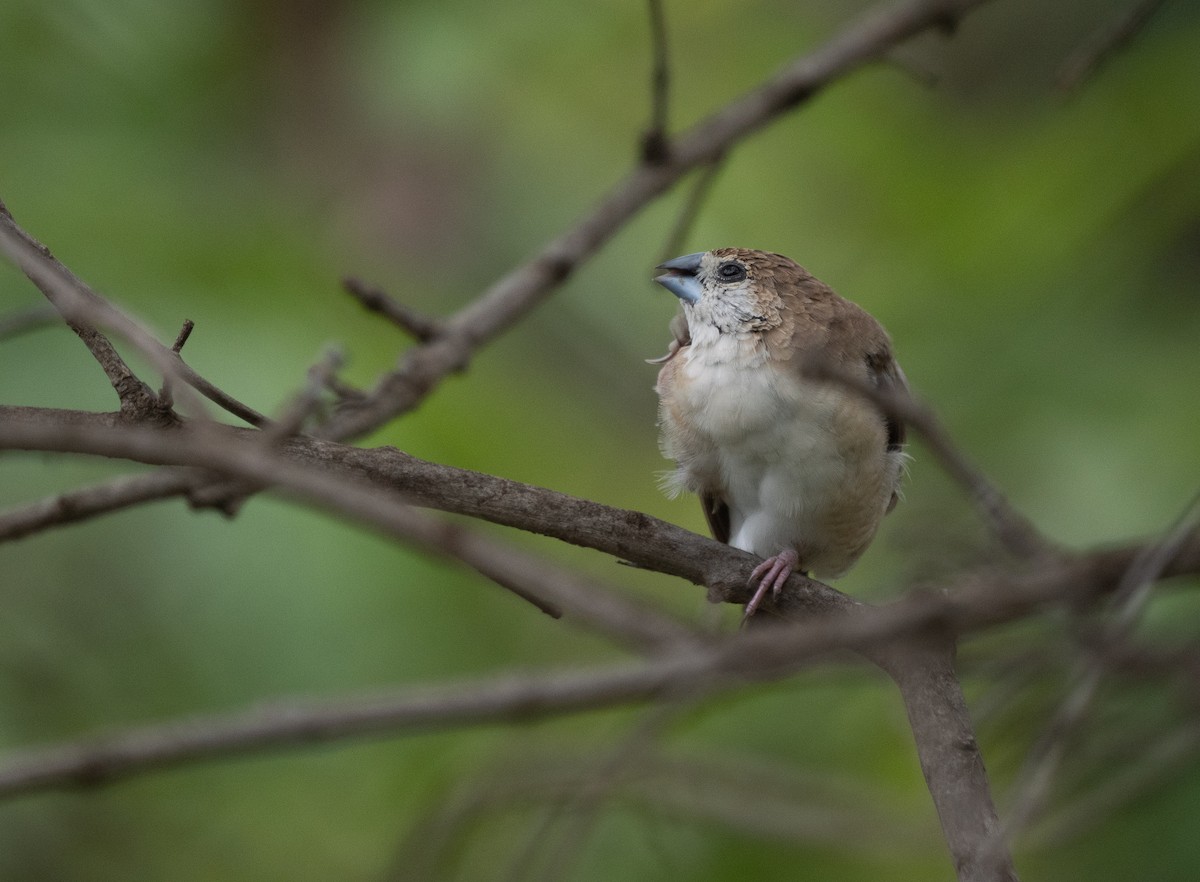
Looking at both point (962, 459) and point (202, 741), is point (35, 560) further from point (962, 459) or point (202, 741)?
point (962, 459)

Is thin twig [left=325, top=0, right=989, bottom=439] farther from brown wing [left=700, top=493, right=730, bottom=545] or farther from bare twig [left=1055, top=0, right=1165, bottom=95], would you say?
brown wing [left=700, top=493, right=730, bottom=545]

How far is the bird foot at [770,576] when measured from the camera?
2641mm

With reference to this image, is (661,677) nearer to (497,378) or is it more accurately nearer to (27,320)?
(27,320)

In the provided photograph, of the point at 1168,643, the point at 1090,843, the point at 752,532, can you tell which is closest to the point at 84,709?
the point at 752,532

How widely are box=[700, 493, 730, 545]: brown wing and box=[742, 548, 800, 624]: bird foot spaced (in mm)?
919

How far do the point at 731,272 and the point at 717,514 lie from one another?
0.79 meters

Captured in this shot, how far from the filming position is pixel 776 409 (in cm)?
331

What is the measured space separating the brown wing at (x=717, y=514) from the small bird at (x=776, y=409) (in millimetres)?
149

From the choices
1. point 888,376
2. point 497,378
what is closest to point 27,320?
point 888,376

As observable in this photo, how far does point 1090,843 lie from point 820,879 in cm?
72

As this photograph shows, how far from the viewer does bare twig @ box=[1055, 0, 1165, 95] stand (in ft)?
9.82

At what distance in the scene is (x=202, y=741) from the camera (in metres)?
1.17

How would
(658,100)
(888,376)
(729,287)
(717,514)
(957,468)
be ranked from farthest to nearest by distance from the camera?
1. (717,514)
2. (729,287)
3. (888,376)
4. (658,100)
5. (957,468)

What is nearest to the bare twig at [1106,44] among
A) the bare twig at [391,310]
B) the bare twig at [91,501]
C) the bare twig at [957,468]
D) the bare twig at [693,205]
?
the bare twig at [693,205]
